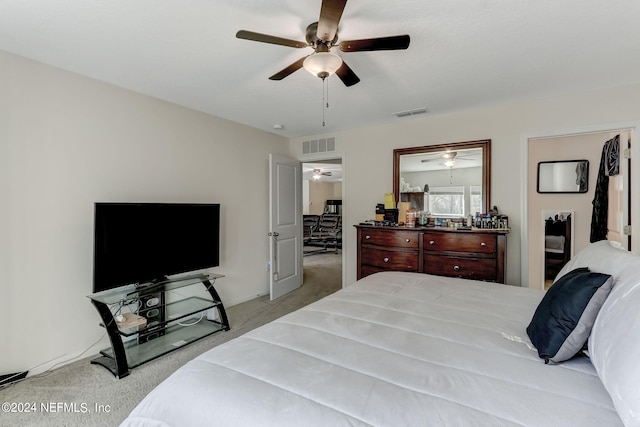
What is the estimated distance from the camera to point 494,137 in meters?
3.43

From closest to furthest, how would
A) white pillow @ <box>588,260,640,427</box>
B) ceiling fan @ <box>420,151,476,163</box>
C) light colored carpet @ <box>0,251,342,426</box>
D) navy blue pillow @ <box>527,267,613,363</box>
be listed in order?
white pillow @ <box>588,260,640,427</box> < navy blue pillow @ <box>527,267,613,363</box> < light colored carpet @ <box>0,251,342,426</box> < ceiling fan @ <box>420,151,476,163</box>

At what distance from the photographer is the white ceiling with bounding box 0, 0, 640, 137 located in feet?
5.65

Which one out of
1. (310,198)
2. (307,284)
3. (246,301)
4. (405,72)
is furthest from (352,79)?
(310,198)

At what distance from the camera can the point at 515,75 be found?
257 cm

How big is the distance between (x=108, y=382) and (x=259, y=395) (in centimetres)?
202

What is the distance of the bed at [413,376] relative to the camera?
865 millimetres

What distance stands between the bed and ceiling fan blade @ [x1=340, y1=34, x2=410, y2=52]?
149cm

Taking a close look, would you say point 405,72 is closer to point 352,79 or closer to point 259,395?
point 352,79

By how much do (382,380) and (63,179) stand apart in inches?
115

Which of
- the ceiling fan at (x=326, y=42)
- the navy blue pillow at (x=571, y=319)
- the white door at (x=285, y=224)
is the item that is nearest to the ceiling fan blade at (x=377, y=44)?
the ceiling fan at (x=326, y=42)

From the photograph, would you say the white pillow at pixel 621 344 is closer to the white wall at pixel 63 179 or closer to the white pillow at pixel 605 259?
the white pillow at pixel 605 259

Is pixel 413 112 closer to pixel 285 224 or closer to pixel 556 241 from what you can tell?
pixel 285 224

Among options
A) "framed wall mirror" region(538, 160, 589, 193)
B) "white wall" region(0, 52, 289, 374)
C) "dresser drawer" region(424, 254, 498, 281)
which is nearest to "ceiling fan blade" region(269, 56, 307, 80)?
"white wall" region(0, 52, 289, 374)

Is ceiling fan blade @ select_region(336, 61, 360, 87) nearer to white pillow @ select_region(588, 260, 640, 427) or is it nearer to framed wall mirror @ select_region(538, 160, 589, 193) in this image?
white pillow @ select_region(588, 260, 640, 427)
